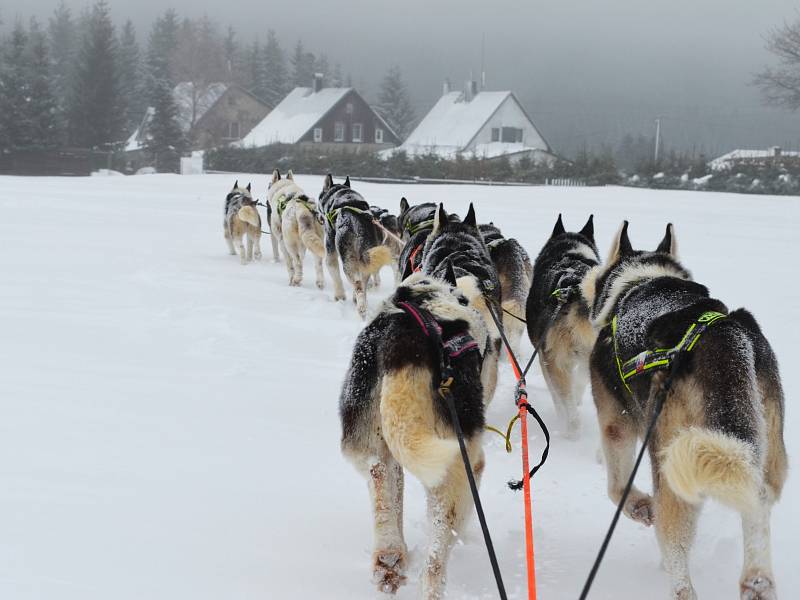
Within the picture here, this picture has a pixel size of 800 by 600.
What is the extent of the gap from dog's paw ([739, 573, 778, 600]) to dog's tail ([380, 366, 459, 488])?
1.12 m

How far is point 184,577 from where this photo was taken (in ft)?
9.52

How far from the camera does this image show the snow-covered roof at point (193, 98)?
214 ft

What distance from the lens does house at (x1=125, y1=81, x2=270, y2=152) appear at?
6238cm

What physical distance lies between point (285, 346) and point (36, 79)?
47.3 metres

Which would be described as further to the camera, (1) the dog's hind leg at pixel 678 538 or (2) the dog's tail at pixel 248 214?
(2) the dog's tail at pixel 248 214

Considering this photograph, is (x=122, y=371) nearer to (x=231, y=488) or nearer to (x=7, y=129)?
(x=231, y=488)

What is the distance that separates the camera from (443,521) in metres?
2.70

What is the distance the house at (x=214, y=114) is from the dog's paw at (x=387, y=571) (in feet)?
201

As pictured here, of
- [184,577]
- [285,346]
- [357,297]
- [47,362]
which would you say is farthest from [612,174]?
[184,577]

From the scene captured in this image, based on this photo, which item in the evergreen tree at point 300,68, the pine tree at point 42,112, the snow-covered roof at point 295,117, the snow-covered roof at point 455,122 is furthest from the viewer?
the evergreen tree at point 300,68

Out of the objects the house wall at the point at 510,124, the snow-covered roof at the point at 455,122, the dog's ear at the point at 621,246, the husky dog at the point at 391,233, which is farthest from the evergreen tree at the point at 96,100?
the dog's ear at the point at 621,246

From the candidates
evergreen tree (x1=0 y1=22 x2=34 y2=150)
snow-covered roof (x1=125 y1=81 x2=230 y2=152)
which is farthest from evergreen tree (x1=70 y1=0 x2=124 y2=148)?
snow-covered roof (x1=125 y1=81 x2=230 y2=152)

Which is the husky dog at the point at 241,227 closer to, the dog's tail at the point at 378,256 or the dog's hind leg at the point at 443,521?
the dog's tail at the point at 378,256

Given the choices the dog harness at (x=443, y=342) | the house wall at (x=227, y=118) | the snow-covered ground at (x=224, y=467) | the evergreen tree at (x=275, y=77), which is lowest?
the snow-covered ground at (x=224, y=467)
